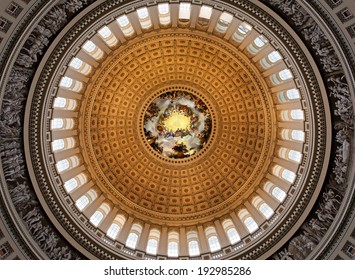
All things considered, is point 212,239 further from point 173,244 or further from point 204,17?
point 204,17

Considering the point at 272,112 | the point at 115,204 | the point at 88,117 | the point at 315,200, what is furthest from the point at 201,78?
the point at 315,200

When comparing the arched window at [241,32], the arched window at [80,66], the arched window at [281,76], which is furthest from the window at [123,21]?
the arched window at [281,76]

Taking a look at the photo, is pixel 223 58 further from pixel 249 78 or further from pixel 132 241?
pixel 132 241

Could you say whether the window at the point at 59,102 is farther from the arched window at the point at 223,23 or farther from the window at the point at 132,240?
the arched window at the point at 223,23

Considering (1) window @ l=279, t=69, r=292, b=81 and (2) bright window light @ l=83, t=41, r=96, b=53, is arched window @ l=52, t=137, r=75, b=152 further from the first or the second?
(1) window @ l=279, t=69, r=292, b=81

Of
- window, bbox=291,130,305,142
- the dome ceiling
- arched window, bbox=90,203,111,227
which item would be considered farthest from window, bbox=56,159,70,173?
window, bbox=291,130,305,142
